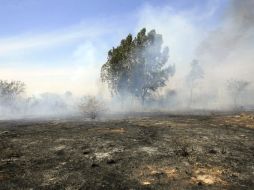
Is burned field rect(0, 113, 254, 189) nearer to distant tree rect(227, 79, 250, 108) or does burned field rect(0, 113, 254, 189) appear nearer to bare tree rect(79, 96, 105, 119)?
bare tree rect(79, 96, 105, 119)

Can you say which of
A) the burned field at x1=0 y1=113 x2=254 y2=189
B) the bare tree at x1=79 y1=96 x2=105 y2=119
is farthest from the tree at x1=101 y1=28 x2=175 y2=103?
the burned field at x1=0 y1=113 x2=254 y2=189

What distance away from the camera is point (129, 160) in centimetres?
1823

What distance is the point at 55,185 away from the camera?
47.7 feet

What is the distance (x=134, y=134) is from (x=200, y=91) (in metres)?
120

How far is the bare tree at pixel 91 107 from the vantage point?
46.7m

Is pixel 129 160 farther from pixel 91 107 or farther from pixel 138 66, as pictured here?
pixel 138 66

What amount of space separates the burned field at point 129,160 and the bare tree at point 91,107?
1968cm

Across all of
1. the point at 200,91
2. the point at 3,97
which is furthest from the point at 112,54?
the point at 200,91

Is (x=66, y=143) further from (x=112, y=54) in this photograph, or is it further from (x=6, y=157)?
(x=112, y=54)

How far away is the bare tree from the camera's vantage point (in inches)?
1839

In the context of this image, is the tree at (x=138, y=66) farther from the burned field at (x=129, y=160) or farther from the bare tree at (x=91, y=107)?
the burned field at (x=129, y=160)

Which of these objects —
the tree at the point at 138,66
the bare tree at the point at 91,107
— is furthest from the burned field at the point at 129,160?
the tree at the point at 138,66

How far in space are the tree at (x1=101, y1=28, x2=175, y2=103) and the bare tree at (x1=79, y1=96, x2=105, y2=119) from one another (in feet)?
86.9

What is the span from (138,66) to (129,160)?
56.4 meters
